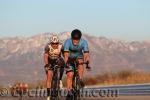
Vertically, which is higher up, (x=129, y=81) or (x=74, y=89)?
(x=74, y=89)

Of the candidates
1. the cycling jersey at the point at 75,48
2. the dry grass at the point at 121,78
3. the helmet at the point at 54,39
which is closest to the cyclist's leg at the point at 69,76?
the cycling jersey at the point at 75,48

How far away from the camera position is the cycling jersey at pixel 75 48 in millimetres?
16312

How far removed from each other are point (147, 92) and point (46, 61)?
980 cm

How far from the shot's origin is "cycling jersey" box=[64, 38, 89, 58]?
16312 millimetres

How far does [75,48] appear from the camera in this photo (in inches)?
643

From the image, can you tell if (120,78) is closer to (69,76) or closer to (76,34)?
(69,76)

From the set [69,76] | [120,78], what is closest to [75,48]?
[69,76]

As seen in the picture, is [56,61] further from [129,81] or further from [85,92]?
[129,81]

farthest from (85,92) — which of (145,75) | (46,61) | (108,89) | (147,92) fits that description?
(46,61)

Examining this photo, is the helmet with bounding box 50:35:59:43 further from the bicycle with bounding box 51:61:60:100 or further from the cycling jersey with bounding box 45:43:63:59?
the bicycle with bounding box 51:61:60:100

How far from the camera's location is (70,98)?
16109 mm

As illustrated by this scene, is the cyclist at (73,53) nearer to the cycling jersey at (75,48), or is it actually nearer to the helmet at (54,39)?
the cycling jersey at (75,48)

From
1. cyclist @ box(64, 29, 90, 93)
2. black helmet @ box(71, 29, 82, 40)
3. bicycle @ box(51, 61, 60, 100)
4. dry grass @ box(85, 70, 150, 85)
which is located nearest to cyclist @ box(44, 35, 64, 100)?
bicycle @ box(51, 61, 60, 100)

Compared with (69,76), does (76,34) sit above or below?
above
